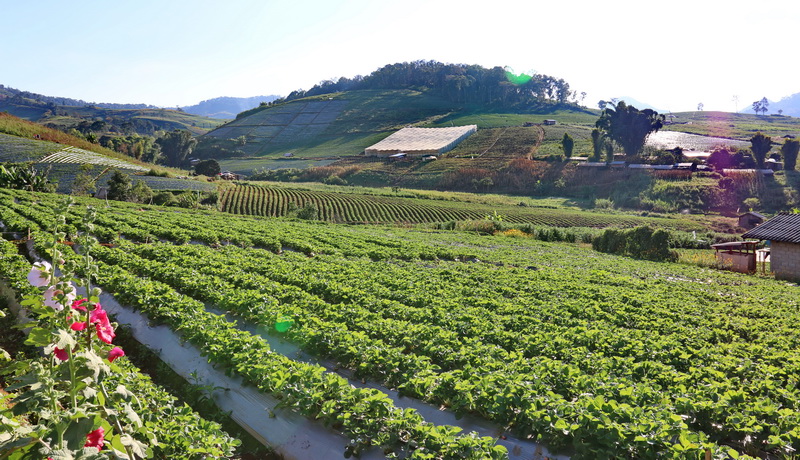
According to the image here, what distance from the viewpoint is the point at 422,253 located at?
74.7ft

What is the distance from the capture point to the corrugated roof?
26.2 m

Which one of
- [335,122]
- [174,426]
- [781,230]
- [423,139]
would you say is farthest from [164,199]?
[335,122]

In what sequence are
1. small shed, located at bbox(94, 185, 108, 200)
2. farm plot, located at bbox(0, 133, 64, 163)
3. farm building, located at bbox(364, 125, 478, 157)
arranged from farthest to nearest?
farm building, located at bbox(364, 125, 478, 157) → farm plot, located at bbox(0, 133, 64, 163) → small shed, located at bbox(94, 185, 108, 200)

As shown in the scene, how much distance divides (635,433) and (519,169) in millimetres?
86533

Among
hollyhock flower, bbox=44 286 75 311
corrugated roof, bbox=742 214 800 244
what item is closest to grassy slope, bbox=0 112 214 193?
hollyhock flower, bbox=44 286 75 311

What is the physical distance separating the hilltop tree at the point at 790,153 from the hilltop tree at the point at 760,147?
2.58 m

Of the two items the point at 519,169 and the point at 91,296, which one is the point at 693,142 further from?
the point at 91,296

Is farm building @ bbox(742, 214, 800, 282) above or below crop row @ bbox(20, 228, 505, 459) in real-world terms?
below

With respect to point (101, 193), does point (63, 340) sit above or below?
above

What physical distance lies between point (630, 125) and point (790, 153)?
84.8 ft

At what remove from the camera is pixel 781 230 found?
27172mm

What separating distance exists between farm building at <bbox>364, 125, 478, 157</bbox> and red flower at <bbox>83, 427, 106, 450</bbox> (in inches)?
4099

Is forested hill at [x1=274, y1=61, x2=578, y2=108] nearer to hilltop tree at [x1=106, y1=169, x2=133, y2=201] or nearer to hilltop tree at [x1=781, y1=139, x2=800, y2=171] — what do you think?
hilltop tree at [x1=781, y1=139, x2=800, y2=171]

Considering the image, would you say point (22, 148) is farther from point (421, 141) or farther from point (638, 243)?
point (421, 141)
